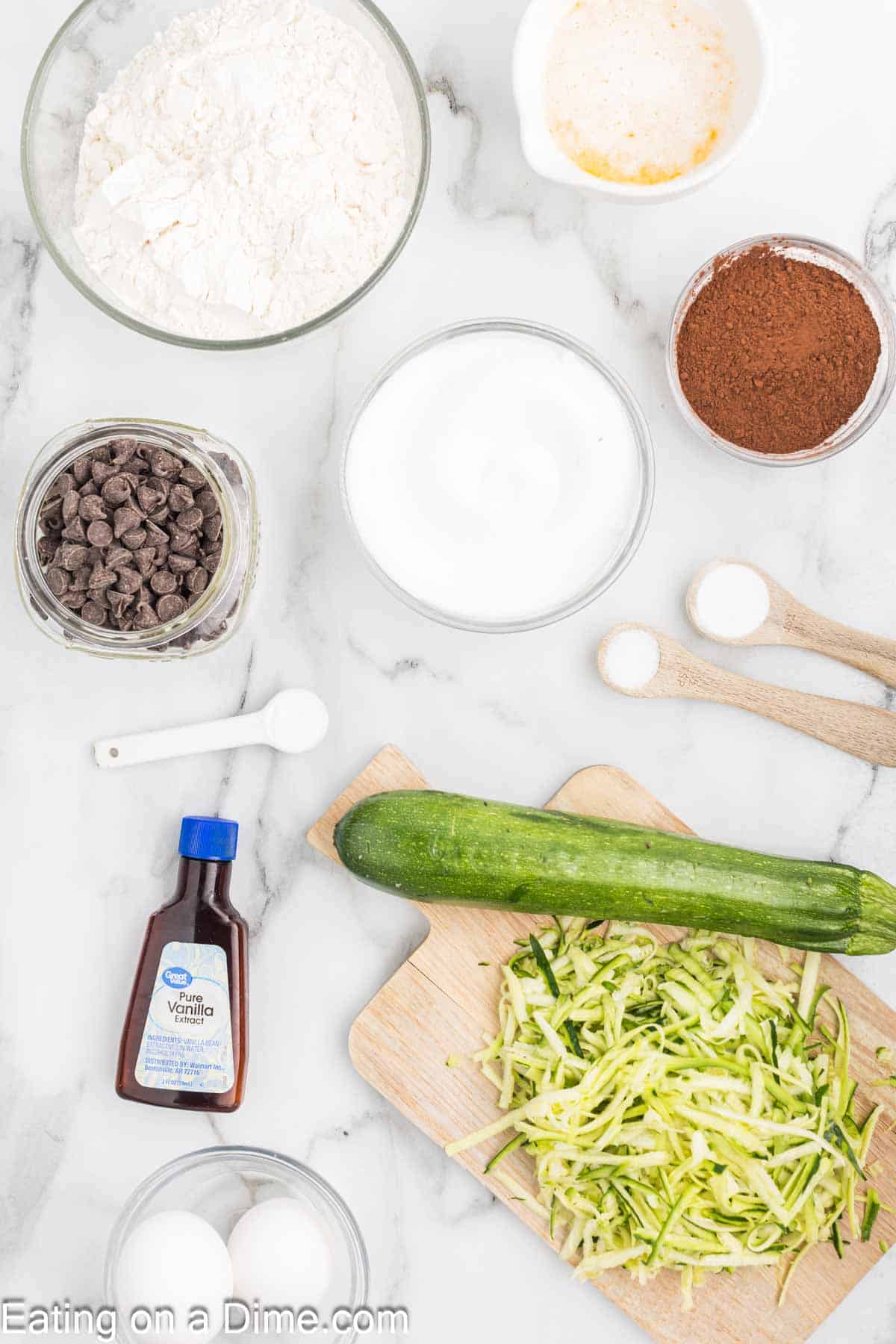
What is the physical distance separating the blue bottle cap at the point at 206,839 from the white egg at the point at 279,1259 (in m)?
0.46

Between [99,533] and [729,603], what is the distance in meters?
0.84

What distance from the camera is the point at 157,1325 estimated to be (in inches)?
49.6

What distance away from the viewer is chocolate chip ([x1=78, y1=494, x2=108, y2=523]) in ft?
4.25

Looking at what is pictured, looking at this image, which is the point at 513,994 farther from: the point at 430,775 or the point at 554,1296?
the point at 554,1296

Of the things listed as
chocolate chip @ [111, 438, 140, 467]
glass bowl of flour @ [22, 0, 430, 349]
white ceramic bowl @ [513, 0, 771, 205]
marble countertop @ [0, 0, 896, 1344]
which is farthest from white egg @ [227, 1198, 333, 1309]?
white ceramic bowl @ [513, 0, 771, 205]

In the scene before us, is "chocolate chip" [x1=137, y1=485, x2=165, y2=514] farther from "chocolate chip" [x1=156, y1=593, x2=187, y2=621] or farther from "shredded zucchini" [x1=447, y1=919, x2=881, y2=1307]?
"shredded zucchini" [x1=447, y1=919, x2=881, y2=1307]

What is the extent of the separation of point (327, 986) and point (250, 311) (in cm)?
92

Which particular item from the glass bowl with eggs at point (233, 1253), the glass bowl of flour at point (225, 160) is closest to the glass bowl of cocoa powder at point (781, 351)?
the glass bowl of flour at point (225, 160)

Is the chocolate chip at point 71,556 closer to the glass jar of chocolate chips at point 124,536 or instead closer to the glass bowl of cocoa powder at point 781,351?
the glass jar of chocolate chips at point 124,536

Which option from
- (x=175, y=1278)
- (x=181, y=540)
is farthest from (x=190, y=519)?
(x=175, y=1278)

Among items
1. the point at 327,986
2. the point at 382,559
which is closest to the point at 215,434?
the point at 382,559

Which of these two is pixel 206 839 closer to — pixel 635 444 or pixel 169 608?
pixel 169 608

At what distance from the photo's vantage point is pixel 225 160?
127 cm

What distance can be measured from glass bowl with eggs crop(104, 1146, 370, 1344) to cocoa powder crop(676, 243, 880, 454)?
116cm
